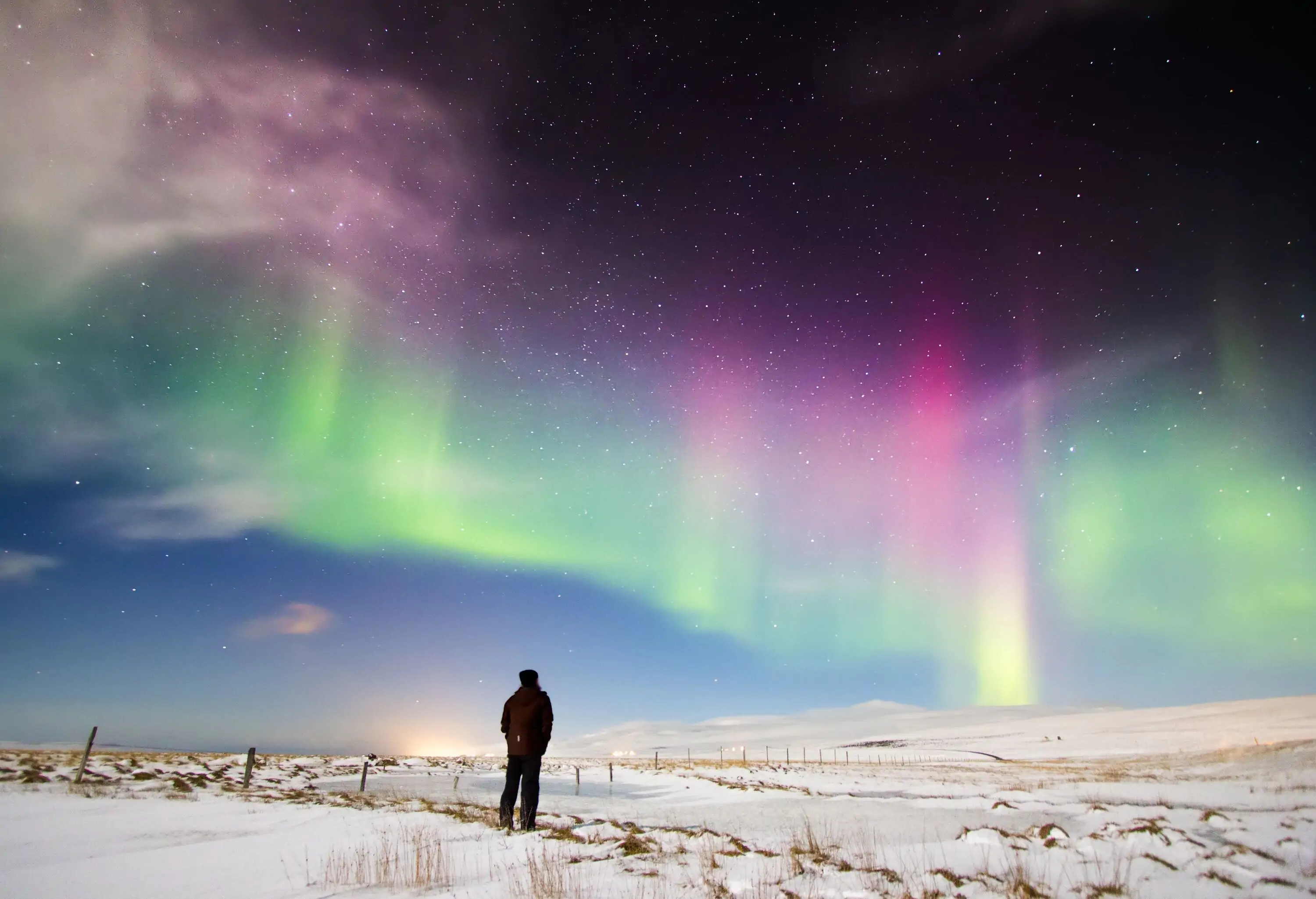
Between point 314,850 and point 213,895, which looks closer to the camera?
point 213,895

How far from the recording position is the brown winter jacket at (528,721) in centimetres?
1059

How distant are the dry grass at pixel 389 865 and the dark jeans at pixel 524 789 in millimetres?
1246

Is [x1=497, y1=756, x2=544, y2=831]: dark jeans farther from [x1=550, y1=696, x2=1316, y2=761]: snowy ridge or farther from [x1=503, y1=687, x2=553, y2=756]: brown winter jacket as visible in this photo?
[x1=550, y1=696, x2=1316, y2=761]: snowy ridge

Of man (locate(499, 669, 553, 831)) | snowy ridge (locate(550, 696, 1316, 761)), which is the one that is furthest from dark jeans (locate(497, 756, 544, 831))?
snowy ridge (locate(550, 696, 1316, 761))

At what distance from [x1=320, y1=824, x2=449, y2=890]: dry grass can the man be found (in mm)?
1350

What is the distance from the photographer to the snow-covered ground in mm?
7156

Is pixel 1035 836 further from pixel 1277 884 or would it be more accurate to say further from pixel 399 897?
pixel 399 897

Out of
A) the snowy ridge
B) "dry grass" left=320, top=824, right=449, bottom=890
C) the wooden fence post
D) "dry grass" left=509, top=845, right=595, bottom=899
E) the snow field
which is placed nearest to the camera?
"dry grass" left=509, top=845, right=595, bottom=899

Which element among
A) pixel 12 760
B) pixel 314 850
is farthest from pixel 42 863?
pixel 12 760

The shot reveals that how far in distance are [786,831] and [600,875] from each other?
696 centimetres

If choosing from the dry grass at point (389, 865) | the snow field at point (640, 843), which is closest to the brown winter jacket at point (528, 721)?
the snow field at point (640, 843)

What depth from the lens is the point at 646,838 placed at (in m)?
9.77

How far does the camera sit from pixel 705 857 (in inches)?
335

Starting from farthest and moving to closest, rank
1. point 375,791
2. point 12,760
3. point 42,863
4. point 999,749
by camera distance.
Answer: point 999,749, point 12,760, point 375,791, point 42,863
